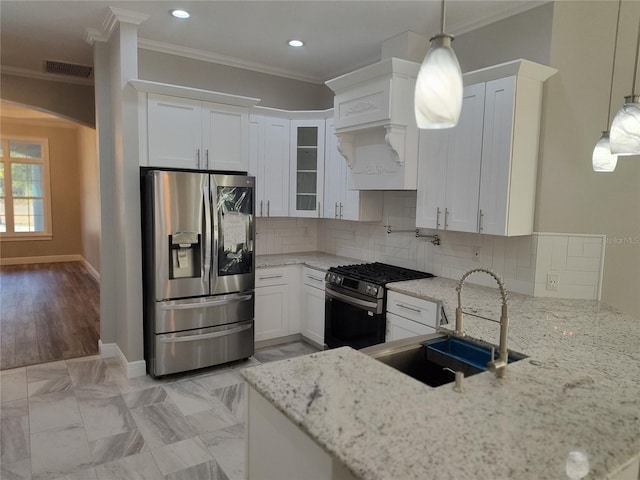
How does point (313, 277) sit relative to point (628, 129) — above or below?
below

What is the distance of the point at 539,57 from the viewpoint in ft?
9.46

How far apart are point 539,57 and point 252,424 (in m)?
2.89

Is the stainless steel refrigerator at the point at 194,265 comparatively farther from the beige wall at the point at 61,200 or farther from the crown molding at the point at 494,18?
the beige wall at the point at 61,200

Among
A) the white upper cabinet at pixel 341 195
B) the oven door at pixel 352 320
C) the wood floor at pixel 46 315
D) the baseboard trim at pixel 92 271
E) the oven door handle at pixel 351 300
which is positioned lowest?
the wood floor at pixel 46 315

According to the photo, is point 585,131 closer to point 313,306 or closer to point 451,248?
point 451,248

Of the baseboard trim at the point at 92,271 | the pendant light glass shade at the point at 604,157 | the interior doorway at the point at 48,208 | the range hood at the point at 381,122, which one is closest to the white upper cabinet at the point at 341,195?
the range hood at the point at 381,122

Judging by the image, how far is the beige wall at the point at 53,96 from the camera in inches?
189

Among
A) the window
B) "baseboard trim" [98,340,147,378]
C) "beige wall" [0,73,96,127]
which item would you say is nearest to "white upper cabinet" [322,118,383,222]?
A: "baseboard trim" [98,340,147,378]

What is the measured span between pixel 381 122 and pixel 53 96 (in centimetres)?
407

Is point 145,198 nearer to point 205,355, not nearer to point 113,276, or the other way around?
point 113,276

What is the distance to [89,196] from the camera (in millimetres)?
7859

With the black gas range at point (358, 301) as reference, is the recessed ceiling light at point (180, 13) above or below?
above

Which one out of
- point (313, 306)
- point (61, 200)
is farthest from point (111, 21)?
point (61, 200)

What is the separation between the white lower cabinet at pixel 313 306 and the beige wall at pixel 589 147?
2033mm
